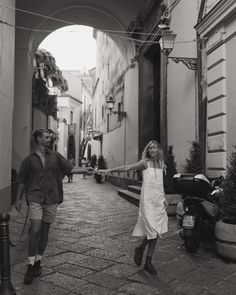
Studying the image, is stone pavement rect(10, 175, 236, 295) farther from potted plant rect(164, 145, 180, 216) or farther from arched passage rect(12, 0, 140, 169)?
arched passage rect(12, 0, 140, 169)

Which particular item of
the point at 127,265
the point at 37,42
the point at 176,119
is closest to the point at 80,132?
the point at 37,42

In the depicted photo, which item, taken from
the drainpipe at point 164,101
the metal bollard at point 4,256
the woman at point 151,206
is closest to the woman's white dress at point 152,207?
the woman at point 151,206

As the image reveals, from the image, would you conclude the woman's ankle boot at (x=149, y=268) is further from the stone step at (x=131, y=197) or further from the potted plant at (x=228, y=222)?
the stone step at (x=131, y=197)

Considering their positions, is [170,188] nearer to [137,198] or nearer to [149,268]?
[137,198]

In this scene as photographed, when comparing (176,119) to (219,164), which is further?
(176,119)

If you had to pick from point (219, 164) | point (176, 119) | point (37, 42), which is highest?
point (37, 42)

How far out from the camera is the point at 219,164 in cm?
762

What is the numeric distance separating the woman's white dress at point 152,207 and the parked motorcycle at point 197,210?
2.71 ft

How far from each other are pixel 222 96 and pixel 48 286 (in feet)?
16.7

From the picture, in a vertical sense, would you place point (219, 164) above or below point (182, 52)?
below

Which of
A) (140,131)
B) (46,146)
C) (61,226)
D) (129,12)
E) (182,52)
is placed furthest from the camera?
(129,12)

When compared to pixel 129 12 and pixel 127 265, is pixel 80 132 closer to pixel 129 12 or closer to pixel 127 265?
pixel 129 12

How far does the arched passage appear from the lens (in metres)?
14.7

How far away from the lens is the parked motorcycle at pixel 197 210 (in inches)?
208
